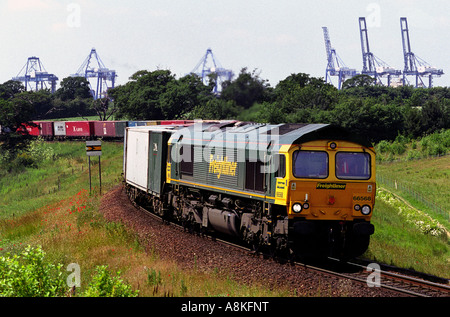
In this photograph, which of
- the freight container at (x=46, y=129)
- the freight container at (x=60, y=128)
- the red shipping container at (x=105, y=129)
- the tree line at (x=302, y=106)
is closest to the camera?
the tree line at (x=302, y=106)

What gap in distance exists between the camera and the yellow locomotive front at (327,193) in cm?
1537

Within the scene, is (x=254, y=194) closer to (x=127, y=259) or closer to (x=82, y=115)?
(x=127, y=259)

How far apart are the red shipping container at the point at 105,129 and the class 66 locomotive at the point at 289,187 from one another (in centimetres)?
5519

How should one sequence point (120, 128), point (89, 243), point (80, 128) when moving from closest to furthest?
point (89, 243), point (120, 128), point (80, 128)

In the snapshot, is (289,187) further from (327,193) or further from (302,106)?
(302,106)

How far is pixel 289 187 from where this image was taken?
15273 millimetres

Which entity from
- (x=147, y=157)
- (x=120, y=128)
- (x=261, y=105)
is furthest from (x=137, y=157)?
(x=120, y=128)

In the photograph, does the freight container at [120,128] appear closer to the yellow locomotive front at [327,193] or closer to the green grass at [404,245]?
the green grass at [404,245]

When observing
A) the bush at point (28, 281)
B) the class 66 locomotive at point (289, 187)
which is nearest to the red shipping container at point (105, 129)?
the class 66 locomotive at point (289, 187)

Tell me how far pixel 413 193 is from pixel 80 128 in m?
53.0

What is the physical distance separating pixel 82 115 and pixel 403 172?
313 feet

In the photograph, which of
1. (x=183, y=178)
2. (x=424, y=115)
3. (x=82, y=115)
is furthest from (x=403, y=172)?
(x=82, y=115)
